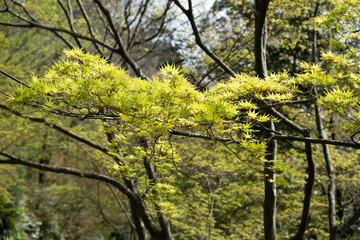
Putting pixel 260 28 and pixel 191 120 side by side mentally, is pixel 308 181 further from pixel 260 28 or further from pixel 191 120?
pixel 191 120

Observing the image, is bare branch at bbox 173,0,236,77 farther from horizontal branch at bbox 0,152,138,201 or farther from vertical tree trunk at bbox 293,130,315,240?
horizontal branch at bbox 0,152,138,201

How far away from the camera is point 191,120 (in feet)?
7.02

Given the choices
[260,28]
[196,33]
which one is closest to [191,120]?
[196,33]

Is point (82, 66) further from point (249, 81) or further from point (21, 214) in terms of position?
point (21, 214)

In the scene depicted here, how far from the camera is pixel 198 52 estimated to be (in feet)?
23.0

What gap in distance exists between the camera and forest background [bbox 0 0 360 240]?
2131 mm

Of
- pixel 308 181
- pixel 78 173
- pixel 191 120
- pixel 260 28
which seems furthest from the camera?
pixel 78 173

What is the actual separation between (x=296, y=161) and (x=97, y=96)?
7209mm

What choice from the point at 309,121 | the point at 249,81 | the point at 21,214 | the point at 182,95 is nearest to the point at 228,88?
the point at 249,81

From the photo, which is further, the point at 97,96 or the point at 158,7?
the point at 158,7

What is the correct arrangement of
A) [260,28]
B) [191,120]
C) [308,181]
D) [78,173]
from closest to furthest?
1. [191,120]
2. [260,28]
3. [308,181]
4. [78,173]

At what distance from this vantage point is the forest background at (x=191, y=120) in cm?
213

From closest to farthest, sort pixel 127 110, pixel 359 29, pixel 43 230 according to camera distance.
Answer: pixel 127 110 → pixel 359 29 → pixel 43 230

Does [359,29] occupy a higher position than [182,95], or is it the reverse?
[359,29]
